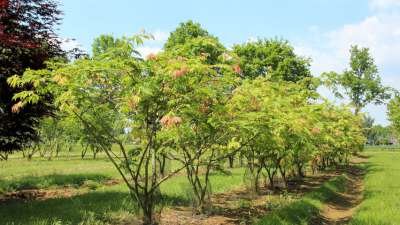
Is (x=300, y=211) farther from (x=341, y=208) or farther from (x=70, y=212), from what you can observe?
(x=70, y=212)

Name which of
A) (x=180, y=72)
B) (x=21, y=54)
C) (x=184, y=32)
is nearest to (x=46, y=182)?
(x=21, y=54)

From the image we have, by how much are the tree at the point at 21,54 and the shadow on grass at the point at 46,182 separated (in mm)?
4574

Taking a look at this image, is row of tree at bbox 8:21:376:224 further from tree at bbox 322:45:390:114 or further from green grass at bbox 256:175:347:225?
tree at bbox 322:45:390:114

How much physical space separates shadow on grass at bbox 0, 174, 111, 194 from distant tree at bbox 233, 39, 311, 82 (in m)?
27.7

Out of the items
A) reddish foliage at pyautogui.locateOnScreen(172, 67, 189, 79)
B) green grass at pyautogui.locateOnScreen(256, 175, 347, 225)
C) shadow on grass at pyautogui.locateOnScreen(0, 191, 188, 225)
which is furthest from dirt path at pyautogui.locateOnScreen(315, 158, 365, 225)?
reddish foliage at pyautogui.locateOnScreen(172, 67, 189, 79)

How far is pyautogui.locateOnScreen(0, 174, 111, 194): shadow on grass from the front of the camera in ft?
61.7

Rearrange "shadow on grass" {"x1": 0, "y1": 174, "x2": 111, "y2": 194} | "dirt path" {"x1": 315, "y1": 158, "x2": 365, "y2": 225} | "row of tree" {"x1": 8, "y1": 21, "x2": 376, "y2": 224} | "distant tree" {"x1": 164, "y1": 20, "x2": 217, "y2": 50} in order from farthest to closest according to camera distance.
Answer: "distant tree" {"x1": 164, "y1": 20, "x2": 217, "y2": 50} → "shadow on grass" {"x1": 0, "y1": 174, "x2": 111, "y2": 194} → "dirt path" {"x1": 315, "y1": 158, "x2": 365, "y2": 225} → "row of tree" {"x1": 8, "y1": 21, "x2": 376, "y2": 224}

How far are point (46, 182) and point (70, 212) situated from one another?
9.85 m

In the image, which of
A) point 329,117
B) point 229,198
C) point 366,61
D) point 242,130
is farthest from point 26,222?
point 366,61

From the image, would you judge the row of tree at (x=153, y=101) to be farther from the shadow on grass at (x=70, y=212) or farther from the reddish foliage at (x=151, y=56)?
the shadow on grass at (x=70, y=212)

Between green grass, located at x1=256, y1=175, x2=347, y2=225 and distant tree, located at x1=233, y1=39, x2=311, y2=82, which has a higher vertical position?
distant tree, located at x1=233, y1=39, x2=311, y2=82

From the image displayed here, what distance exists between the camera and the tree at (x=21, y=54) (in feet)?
41.5

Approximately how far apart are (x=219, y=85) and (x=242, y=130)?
3.66 feet

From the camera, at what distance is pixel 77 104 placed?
9.34 m
